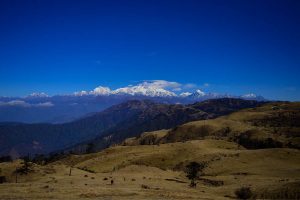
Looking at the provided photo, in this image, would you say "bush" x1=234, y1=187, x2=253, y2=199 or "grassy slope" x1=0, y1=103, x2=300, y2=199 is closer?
"grassy slope" x1=0, y1=103, x2=300, y2=199

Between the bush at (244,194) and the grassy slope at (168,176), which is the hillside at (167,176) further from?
the bush at (244,194)

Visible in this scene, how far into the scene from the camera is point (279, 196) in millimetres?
45375

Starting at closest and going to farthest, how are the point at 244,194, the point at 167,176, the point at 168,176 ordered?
A: the point at 244,194
the point at 167,176
the point at 168,176

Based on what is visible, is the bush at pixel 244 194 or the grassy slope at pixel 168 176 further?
the bush at pixel 244 194

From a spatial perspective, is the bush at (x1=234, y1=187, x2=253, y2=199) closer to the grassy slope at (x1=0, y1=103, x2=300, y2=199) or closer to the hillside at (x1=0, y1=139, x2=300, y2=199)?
the hillside at (x1=0, y1=139, x2=300, y2=199)

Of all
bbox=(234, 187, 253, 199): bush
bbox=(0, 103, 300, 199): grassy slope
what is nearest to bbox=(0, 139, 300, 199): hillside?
bbox=(0, 103, 300, 199): grassy slope

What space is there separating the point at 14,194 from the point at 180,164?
69738mm

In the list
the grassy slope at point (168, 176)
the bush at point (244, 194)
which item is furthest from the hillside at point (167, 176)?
the bush at point (244, 194)

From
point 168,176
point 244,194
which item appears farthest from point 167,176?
point 244,194

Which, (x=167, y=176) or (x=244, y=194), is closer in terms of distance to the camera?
(x=244, y=194)

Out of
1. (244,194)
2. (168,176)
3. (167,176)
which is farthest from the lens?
(168,176)

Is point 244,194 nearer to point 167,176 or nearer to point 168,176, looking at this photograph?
point 167,176

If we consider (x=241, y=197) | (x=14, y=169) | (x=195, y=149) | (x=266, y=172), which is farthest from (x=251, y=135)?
(x=241, y=197)

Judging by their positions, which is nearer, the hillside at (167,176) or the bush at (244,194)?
the hillside at (167,176)
